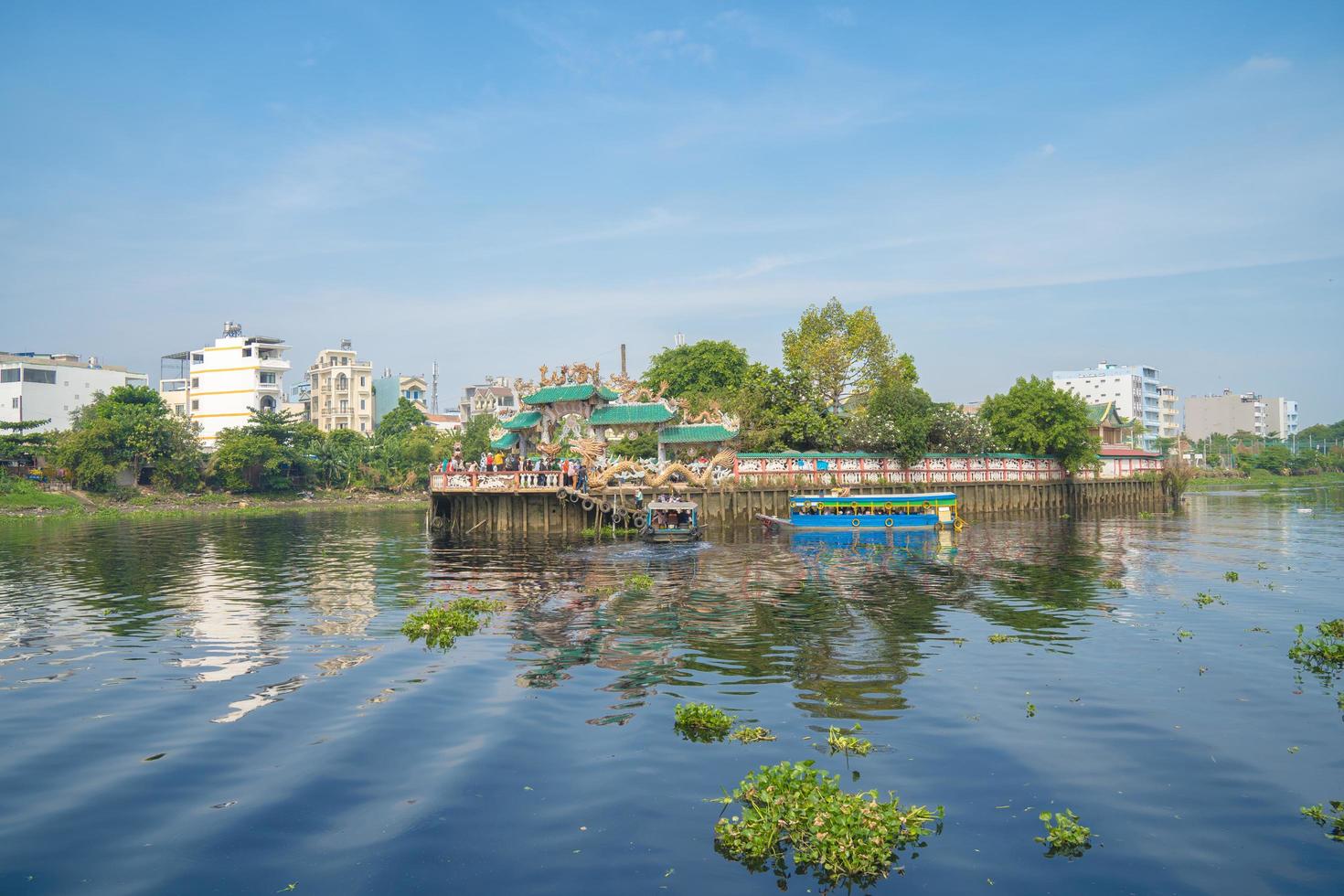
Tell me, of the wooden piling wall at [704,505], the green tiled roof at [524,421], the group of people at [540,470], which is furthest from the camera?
the green tiled roof at [524,421]

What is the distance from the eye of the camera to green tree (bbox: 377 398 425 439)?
95.4 m

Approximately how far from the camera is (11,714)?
1414cm

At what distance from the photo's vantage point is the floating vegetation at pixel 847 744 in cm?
1177

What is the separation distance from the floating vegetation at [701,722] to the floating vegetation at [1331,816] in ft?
23.8

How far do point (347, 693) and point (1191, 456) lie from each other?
13210cm

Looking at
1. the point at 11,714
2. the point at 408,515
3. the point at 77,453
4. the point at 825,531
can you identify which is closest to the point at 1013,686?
the point at 11,714

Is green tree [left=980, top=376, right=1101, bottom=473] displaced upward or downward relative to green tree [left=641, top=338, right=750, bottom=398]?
downward

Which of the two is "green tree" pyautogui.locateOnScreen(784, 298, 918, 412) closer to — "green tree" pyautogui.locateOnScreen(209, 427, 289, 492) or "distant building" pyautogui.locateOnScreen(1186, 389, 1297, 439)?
"green tree" pyautogui.locateOnScreen(209, 427, 289, 492)

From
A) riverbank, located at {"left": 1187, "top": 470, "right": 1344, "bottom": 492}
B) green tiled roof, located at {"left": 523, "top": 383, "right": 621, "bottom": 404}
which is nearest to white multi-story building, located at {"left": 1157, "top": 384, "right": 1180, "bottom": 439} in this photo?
riverbank, located at {"left": 1187, "top": 470, "right": 1344, "bottom": 492}

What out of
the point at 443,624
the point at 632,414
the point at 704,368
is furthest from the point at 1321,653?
→ the point at 704,368

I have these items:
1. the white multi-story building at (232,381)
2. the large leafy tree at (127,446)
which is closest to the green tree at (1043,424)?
the large leafy tree at (127,446)

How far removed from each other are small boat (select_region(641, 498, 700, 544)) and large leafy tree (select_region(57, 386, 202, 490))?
1981 inches

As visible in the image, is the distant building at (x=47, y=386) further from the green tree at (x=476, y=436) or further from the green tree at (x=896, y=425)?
the green tree at (x=896, y=425)

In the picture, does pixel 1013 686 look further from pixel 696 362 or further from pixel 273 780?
pixel 696 362
